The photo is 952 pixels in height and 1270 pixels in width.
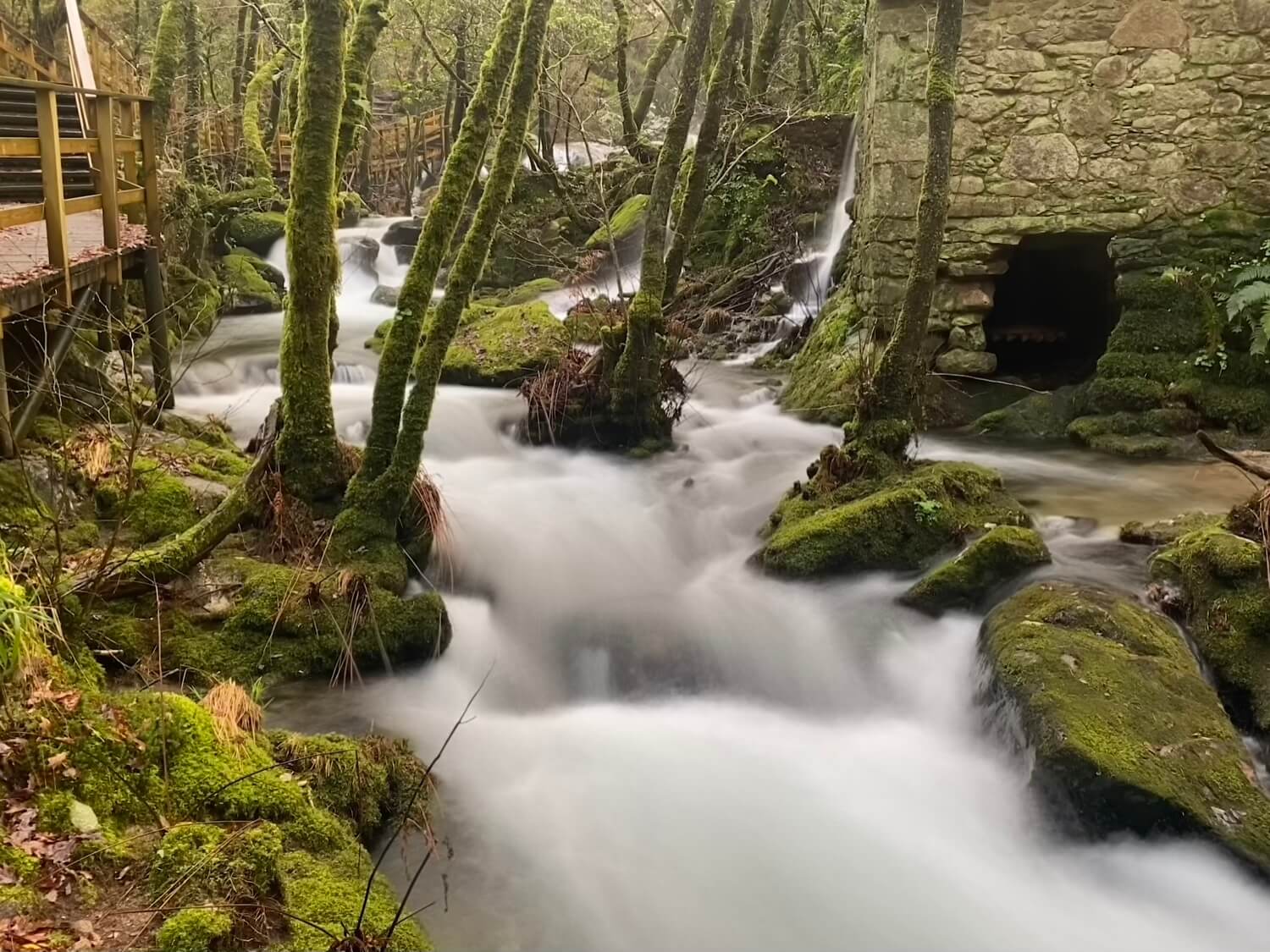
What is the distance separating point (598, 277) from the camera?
566 inches

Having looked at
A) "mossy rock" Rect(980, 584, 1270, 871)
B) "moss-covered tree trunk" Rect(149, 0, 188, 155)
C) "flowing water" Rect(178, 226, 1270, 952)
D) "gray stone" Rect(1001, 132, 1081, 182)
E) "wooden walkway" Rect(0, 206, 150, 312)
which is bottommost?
"flowing water" Rect(178, 226, 1270, 952)

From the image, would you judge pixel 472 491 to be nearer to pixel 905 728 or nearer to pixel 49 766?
pixel 905 728

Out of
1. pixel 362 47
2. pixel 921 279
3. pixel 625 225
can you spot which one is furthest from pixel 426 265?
pixel 625 225

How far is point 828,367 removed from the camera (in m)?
9.90

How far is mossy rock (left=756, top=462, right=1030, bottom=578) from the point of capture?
6023mm

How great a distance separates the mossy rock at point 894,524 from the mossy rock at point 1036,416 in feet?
8.75

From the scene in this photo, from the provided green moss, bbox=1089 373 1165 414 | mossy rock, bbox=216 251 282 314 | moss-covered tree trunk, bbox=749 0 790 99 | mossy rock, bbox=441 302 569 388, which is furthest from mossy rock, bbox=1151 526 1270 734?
mossy rock, bbox=216 251 282 314

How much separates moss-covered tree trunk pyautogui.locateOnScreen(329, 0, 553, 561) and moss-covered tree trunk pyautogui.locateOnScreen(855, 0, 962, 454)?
2.64 meters

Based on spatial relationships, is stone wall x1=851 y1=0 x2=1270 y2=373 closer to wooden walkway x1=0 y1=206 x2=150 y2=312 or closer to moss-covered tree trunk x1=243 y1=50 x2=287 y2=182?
wooden walkway x1=0 y1=206 x2=150 y2=312

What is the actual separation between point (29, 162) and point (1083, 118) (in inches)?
418

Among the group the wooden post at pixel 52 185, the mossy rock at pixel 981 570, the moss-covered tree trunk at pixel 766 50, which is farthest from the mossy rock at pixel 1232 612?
the moss-covered tree trunk at pixel 766 50

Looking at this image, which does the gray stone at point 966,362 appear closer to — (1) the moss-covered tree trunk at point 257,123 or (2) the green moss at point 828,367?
(2) the green moss at point 828,367

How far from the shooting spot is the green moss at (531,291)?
554 inches

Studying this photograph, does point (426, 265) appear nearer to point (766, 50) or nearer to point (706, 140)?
point (706, 140)
